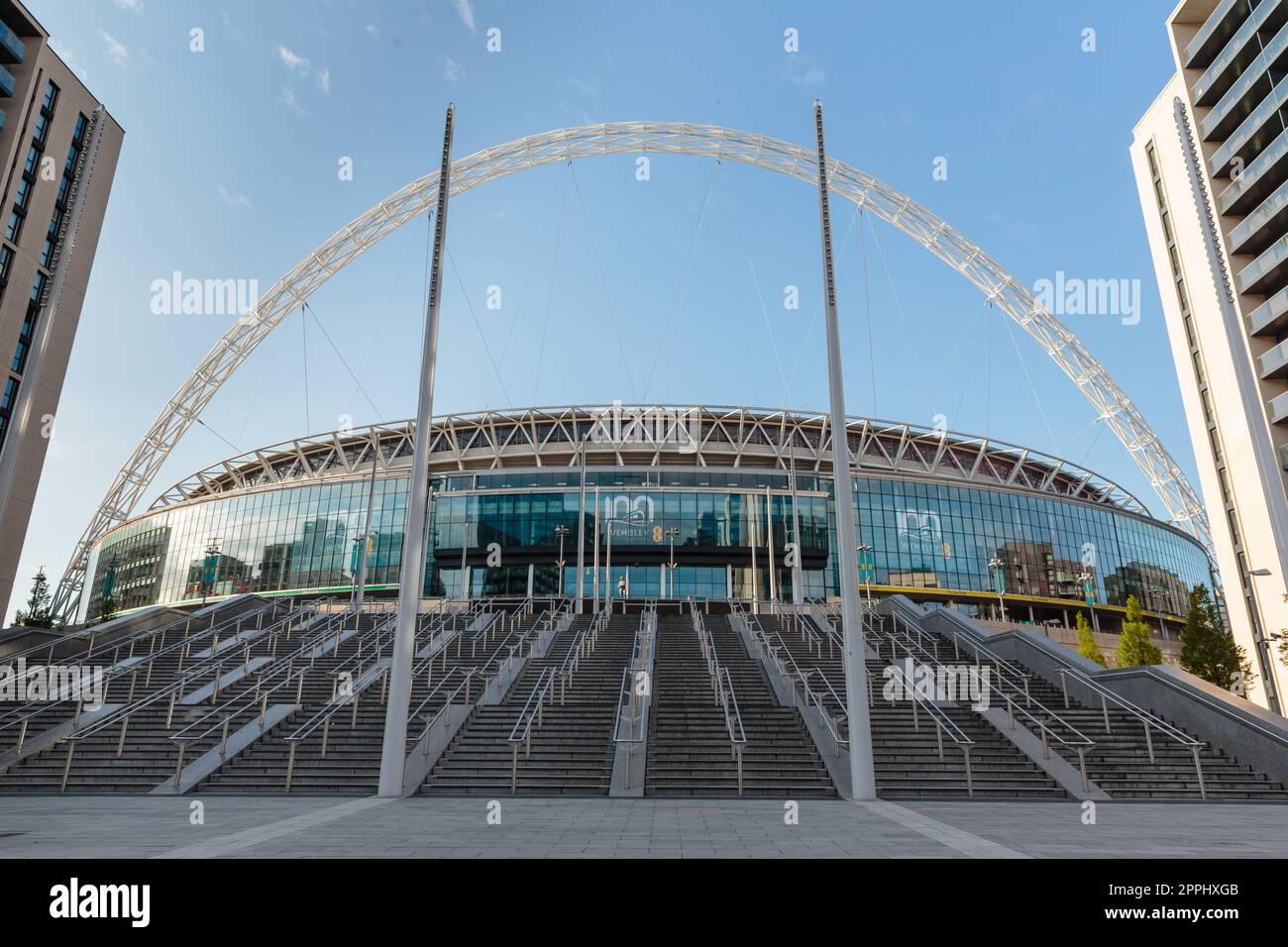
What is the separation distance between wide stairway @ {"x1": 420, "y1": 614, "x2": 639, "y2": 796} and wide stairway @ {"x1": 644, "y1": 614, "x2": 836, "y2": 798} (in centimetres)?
116

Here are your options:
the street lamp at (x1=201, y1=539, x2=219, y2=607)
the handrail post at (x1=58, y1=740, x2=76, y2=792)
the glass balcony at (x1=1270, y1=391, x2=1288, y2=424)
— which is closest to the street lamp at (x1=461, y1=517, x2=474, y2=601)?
the street lamp at (x1=201, y1=539, x2=219, y2=607)

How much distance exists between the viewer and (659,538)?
60.7m

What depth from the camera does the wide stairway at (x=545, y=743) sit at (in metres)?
14.7

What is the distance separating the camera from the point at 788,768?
15273 mm

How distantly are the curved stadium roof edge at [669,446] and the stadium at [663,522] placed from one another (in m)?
0.28

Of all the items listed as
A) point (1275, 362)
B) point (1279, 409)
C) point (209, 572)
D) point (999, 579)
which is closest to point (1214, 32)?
point (1275, 362)

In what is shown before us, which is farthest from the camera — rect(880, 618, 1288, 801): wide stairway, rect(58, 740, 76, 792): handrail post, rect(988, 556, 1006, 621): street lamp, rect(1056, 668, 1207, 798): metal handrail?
rect(988, 556, 1006, 621): street lamp

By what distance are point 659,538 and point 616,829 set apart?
1992 inches

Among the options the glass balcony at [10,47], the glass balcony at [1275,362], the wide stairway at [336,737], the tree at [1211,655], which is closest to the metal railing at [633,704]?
the wide stairway at [336,737]

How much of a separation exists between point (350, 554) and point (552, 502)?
1892 centimetres

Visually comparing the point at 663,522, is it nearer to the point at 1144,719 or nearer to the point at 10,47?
the point at 1144,719

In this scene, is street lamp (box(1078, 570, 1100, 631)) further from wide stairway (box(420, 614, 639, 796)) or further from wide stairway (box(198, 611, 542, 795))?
wide stairway (box(198, 611, 542, 795))

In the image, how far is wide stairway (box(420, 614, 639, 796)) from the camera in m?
14.7
